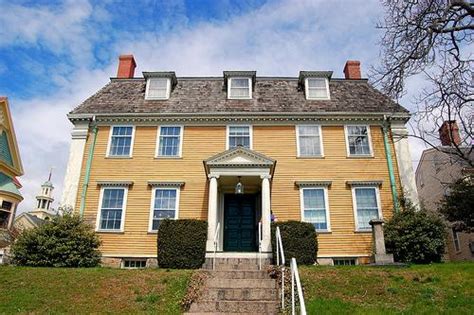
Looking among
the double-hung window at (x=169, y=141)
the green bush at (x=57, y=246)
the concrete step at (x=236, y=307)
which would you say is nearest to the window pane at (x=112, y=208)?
the green bush at (x=57, y=246)

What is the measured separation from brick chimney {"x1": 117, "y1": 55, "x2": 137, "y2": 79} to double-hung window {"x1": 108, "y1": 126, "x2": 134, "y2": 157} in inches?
180

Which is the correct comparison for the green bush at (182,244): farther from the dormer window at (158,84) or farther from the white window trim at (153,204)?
the dormer window at (158,84)

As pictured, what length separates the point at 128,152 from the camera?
17641 mm

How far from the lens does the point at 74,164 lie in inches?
684

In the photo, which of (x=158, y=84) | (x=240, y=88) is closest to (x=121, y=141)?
(x=158, y=84)

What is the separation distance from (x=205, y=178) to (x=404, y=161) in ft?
30.6

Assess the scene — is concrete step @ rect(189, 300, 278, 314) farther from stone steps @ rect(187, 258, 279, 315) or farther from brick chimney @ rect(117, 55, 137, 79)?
brick chimney @ rect(117, 55, 137, 79)

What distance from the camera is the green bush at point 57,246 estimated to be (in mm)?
13492

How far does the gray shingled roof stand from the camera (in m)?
18.3

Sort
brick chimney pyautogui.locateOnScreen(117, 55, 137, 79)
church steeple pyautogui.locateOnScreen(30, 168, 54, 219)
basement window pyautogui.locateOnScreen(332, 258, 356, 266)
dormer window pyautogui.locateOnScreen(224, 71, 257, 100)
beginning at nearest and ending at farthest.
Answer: basement window pyautogui.locateOnScreen(332, 258, 356, 266) < dormer window pyautogui.locateOnScreen(224, 71, 257, 100) < brick chimney pyautogui.locateOnScreen(117, 55, 137, 79) < church steeple pyautogui.locateOnScreen(30, 168, 54, 219)

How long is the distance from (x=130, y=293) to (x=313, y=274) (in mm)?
5126

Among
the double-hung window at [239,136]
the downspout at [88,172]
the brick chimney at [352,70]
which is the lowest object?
the downspout at [88,172]

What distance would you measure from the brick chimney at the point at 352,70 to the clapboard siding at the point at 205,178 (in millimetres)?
4889

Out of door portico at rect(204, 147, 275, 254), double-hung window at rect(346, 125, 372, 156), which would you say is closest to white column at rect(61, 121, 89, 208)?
door portico at rect(204, 147, 275, 254)
